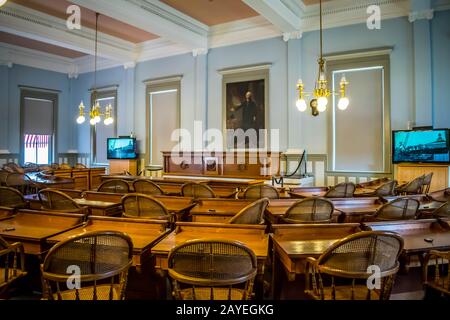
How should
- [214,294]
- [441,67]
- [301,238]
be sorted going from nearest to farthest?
[214,294] < [301,238] < [441,67]

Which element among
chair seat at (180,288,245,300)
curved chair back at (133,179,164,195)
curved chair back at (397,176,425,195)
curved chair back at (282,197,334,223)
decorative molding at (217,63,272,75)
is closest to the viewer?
chair seat at (180,288,245,300)

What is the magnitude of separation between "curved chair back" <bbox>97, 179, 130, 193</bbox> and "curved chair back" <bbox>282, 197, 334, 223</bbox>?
263 cm

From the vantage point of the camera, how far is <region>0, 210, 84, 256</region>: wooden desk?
2182 millimetres

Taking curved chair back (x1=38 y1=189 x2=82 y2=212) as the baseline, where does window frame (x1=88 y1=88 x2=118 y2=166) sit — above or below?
above

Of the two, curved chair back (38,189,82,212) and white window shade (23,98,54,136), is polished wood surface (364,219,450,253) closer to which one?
curved chair back (38,189,82,212)

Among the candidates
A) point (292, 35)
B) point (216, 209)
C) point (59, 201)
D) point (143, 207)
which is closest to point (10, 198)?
point (59, 201)

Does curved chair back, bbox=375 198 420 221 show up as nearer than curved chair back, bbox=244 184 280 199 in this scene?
Yes

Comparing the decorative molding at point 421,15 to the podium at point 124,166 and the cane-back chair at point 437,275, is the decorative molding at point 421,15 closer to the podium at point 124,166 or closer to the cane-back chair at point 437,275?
the cane-back chair at point 437,275

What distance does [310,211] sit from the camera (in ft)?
10.0

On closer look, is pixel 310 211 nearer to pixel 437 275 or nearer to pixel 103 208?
pixel 437 275

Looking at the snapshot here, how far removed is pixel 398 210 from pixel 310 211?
0.86 m

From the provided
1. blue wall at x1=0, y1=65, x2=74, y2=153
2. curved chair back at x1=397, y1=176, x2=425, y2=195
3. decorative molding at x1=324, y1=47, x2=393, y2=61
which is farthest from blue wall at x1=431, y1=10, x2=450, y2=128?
blue wall at x1=0, y1=65, x2=74, y2=153

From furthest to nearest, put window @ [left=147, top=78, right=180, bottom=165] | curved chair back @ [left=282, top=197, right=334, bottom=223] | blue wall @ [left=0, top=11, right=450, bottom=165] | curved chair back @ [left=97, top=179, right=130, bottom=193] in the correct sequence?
window @ [left=147, top=78, right=180, bottom=165] < blue wall @ [left=0, top=11, right=450, bottom=165] < curved chair back @ [left=97, top=179, right=130, bottom=193] < curved chair back @ [left=282, top=197, right=334, bottom=223]

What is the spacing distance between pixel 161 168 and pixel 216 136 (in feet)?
6.75
